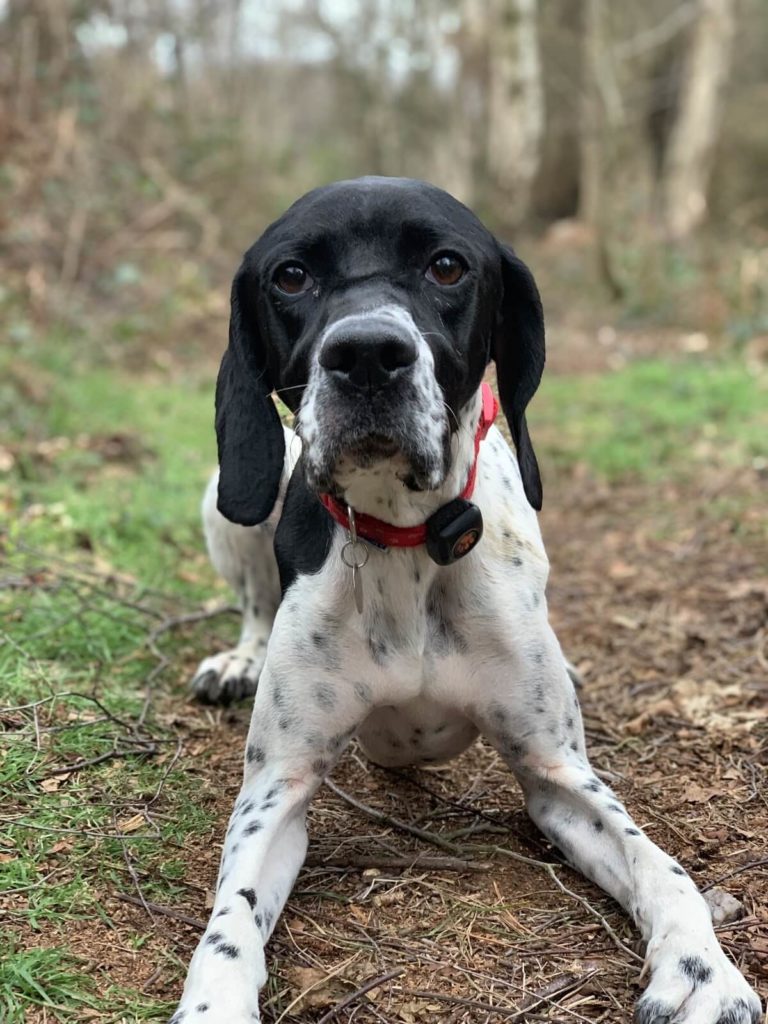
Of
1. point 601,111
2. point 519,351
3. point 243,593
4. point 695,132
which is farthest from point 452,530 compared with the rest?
point 695,132

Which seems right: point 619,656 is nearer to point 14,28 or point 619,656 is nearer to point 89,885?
point 89,885

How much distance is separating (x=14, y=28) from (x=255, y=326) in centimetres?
981

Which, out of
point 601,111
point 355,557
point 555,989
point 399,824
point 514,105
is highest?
point 355,557

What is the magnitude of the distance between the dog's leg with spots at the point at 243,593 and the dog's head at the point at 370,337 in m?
0.90

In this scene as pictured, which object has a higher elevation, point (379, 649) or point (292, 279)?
point (292, 279)

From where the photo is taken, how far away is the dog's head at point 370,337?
235cm

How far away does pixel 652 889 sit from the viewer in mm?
2441

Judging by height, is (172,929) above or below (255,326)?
below

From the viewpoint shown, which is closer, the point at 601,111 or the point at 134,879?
the point at 134,879

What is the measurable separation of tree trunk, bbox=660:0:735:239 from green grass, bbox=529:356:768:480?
6.51 meters

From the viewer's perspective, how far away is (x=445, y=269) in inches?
105

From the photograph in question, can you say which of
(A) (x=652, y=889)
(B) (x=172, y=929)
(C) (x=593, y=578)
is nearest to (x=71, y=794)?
(B) (x=172, y=929)

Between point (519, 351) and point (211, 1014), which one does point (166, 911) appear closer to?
point (211, 1014)

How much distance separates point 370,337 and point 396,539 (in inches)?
25.6
